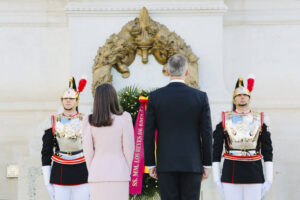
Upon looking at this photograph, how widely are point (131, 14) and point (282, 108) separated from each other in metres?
2.86

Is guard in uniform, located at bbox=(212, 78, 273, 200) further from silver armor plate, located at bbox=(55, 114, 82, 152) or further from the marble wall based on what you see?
the marble wall

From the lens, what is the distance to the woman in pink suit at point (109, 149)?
183 inches

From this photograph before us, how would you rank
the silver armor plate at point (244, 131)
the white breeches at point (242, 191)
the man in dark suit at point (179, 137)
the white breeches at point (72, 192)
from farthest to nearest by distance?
the white breeches at point (72, 192) < the silver armor plate at point (244, 131) < the white breeches at point (242, 191) < the man in dark suit at point (179, 137)

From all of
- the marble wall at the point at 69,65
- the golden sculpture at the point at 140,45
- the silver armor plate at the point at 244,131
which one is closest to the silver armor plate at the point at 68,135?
the silver armor plate at the point at 244,131

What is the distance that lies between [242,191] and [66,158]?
1822mm

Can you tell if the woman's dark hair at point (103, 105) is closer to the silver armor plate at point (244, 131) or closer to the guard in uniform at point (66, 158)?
the guard in uniform at point (66, 158)

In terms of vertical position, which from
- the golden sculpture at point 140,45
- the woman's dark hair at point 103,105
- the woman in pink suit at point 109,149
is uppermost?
the golden sculpture at point 140,45

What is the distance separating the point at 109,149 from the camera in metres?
4.68

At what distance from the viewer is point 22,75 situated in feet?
30.6

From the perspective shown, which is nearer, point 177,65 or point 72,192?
point 177,65

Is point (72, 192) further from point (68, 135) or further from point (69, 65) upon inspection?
point (69, 65)

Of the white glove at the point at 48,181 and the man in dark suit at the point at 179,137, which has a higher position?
the man in dark suit at the point at 179,137

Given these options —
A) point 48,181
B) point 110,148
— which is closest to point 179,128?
point 110,148

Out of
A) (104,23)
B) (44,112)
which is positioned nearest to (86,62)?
(104,23)
